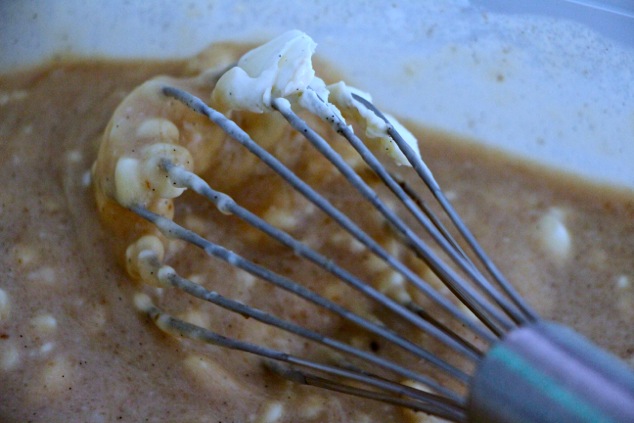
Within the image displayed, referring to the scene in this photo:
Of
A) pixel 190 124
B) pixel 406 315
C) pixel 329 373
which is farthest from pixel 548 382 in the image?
pixel 190 124

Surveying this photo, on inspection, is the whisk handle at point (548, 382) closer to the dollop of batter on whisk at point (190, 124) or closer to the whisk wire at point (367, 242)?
the whisk wire at point (367, 242)

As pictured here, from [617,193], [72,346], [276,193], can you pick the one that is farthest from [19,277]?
[617,193]

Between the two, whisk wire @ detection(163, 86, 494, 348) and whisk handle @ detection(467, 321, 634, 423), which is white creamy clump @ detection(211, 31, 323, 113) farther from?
whisk handle @ detection(467, 321, 634, 423)

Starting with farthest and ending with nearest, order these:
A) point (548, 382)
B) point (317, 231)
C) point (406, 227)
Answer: point (317, 231) → point (406, 227) → point (548, 382)

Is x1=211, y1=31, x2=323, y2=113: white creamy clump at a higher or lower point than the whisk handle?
higher

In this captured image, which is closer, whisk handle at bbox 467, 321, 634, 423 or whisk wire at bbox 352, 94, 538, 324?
whisk handle at bbox 467, 321, 634, 423

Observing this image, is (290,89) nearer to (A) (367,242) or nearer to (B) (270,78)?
(B) (270,78)

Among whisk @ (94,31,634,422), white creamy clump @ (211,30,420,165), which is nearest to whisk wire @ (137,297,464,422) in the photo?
whisk @ (94,31,634,422)

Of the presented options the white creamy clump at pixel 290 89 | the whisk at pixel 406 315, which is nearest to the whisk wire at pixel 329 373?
the whisk at pixel 406 315
